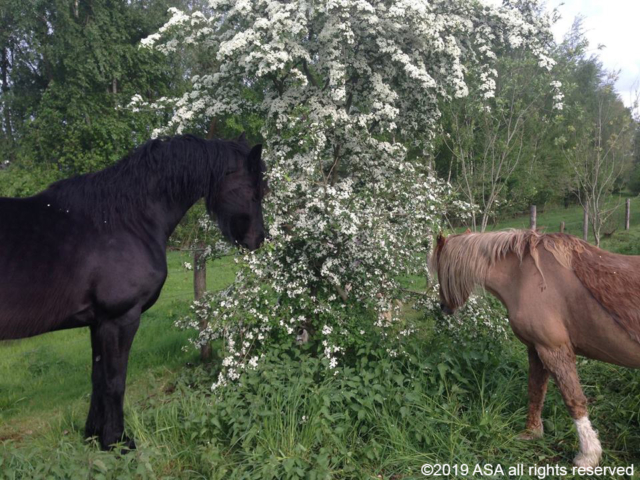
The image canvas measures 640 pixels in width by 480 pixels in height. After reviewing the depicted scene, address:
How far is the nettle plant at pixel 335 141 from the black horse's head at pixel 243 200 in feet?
0.70

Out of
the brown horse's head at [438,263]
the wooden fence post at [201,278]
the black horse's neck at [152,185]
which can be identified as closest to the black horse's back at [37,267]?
the black horse's neck at [152,185]

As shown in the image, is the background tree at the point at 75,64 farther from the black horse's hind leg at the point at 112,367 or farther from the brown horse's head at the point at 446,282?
the brown horse's head at the point at 446,282

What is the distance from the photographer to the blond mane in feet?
9.65

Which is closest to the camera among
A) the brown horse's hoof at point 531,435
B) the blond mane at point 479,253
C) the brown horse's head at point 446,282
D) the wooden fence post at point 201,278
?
the blond mane at point 479,253

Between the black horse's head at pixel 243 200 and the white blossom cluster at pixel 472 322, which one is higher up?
the black horse's head at pixel 243 200

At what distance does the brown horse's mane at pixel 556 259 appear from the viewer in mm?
2623

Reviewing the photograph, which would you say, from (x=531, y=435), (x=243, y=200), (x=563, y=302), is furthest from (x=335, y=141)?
(x=531, y=435)

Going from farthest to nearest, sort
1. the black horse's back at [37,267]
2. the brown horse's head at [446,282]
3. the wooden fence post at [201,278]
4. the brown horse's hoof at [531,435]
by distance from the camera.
Answer: 1. the wooden fence post at [201,278]
2. the brown horse's head at [446,282]
3. the brown horse's hoof at [531,435]
4. the black horse's back at [37,267]

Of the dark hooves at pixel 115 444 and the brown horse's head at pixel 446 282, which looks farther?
the brown horse's head at pixel 446 282

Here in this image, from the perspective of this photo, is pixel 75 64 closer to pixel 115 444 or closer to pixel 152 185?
pixel 152 185

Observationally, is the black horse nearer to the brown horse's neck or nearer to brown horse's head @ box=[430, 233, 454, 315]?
brown horse's head @ box=[430, 233, 454, 315]

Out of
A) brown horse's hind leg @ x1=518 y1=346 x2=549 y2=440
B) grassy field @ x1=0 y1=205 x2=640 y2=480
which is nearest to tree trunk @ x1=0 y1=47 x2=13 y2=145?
grassy field @ x1=0 y1=205 x2=640 y2=480

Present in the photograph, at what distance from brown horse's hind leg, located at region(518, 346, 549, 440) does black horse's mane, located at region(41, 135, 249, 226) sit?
2.72 m

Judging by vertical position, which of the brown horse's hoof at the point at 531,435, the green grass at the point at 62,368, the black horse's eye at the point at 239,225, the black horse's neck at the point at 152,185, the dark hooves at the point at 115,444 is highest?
the black horse's neck at the point at 152,185
